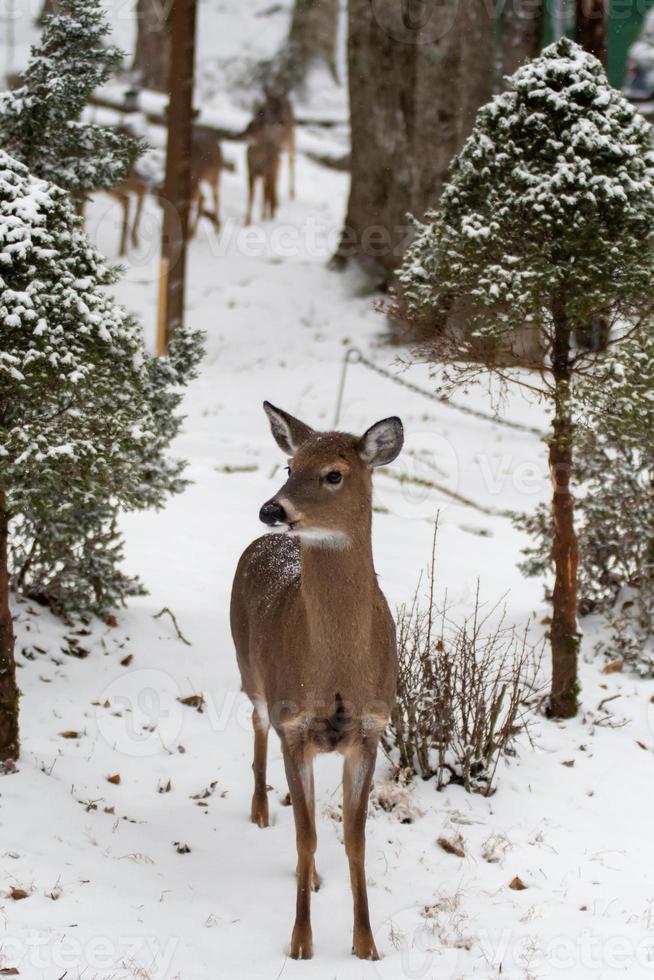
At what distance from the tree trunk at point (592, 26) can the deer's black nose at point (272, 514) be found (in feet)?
18.7

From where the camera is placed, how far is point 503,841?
17.9ft

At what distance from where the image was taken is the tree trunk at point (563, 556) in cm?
627

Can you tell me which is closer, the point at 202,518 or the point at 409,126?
the point at 202,518

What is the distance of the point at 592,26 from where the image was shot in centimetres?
848

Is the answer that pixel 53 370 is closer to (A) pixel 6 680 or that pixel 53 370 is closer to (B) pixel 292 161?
(A) pixel 6 680

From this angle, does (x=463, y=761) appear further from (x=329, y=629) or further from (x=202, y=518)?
(x=202, y=518)

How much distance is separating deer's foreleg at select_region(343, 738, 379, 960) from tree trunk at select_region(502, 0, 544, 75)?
13.5 m

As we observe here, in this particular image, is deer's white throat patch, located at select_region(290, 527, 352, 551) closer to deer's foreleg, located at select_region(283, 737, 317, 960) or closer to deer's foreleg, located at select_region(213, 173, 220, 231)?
deer's foreleg, located at select_region(283, 737, 317, 960)

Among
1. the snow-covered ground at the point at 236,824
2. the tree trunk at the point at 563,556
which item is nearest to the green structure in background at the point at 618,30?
the snow-covered ground at the point at 236,824

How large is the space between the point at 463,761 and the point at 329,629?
1986 mm

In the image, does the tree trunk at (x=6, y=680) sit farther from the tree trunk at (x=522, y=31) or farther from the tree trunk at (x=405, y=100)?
the tree trunk at (x=522, y=31)

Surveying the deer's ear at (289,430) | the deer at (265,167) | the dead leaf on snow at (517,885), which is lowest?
the dead leaf on snow at (517,885)

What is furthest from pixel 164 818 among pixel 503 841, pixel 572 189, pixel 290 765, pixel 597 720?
pixel 572 189

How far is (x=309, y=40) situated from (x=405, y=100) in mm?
15641
